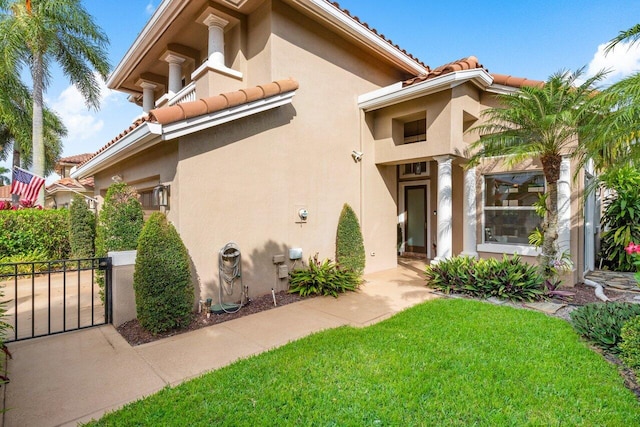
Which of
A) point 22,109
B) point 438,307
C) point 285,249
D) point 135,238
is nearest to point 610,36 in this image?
point 438,307

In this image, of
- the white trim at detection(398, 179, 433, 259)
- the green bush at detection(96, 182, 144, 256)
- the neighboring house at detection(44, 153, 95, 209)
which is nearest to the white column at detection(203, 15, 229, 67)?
the green bush at detection(96, 182, 144, 256)

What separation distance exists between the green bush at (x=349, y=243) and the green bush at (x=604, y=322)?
500 centimetres

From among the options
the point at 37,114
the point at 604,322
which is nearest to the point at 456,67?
the point at 604,322

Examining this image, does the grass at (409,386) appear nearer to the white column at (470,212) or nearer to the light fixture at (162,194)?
the light fixture at (162,194)

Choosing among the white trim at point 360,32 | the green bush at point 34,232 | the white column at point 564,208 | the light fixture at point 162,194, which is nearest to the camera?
→ the light fixture at point 162,194

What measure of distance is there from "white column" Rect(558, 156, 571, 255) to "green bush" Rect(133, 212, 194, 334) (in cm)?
892

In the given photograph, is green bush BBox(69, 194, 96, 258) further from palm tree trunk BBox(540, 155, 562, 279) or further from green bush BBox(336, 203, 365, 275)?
palm tree trunk BBox(540, 155, 562, 279)

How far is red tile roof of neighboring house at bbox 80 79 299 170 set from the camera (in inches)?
228

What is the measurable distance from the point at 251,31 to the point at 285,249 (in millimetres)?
5781

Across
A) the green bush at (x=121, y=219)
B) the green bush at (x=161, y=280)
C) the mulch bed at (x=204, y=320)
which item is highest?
the green bush at (x=121, y=219)

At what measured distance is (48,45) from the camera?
1405 centimetres

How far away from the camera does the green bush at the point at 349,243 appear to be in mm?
9180

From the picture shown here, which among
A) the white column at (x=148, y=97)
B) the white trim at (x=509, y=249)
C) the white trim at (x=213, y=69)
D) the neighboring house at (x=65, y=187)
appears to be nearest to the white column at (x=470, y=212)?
the white trim at (x=509, y=249)

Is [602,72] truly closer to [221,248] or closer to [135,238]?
[221,248]
